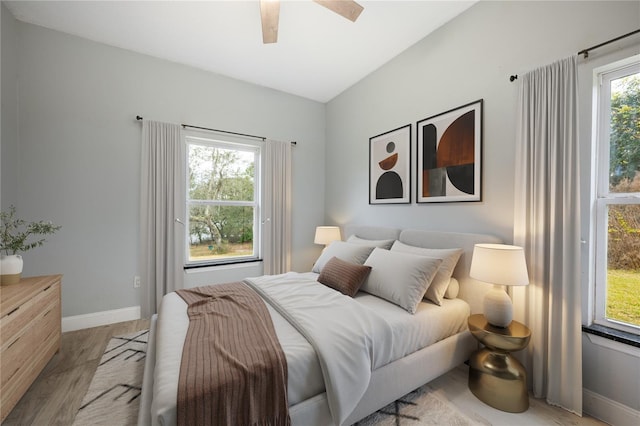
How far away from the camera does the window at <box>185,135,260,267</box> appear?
3.12 meters

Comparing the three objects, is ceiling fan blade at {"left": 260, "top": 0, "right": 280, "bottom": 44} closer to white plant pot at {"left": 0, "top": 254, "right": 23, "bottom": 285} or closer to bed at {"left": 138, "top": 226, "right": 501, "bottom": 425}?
bed at {"left": 138, "top": 226, "right": 501, "bottom": 425}

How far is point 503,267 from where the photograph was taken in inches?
60.7

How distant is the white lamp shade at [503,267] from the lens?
1.52m

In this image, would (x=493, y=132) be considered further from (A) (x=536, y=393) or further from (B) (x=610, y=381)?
(A) (x=536, y=393)

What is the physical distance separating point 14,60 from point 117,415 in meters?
3.11

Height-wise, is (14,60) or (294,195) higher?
(14,60)

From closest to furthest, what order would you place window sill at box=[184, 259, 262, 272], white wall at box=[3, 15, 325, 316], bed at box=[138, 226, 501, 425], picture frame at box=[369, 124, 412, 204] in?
1. bed at box=[138, 226, 501, 425]
2. white wall at box=[3, 15, 325, 316]
3. picture frame at box=[369, 124, 412, 204]
4. window sill at box=[184, 259, 262, 272]

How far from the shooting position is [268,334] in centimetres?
134

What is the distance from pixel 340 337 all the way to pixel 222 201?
252cm

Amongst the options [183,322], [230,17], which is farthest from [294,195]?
[183,322]

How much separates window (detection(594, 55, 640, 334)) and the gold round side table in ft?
1.73

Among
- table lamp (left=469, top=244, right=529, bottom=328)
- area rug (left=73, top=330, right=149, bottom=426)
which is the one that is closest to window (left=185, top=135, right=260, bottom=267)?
area rug (left=73, top=330, right=149, bottom=426)

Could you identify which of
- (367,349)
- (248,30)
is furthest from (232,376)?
(248,30)

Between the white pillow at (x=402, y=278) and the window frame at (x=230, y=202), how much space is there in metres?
1.88
